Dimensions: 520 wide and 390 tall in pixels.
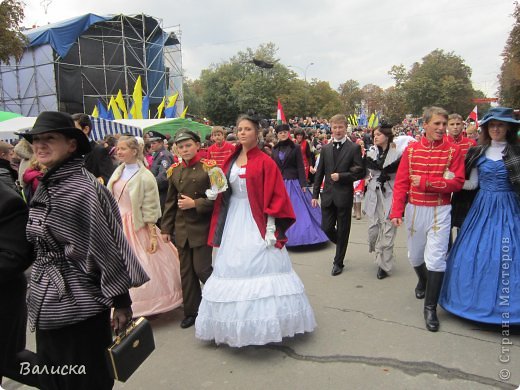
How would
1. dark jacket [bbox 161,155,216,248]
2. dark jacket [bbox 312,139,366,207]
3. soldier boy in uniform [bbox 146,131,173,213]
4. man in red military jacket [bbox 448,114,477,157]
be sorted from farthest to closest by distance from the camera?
soldier boy in uniform [bbox 146,131,173,213], man in red military jacket [bbox 448,114,477,157], dark jacket [bbox 312,139,366,207], dark jacket [bbox 161,155,216,248]

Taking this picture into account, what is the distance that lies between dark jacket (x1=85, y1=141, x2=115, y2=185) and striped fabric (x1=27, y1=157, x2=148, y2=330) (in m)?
3.46

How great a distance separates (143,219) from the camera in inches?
177

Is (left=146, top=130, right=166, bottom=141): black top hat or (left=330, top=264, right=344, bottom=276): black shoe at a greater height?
(left=146, top=130, right=166, bottom=141): black top hat

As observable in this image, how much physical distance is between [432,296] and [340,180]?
203 cm

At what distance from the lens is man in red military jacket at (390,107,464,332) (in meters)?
3.92

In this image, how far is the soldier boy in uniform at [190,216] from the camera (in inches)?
165

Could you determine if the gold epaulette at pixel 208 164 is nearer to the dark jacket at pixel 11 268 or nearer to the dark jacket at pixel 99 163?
the dark jacket at pixel 11 268

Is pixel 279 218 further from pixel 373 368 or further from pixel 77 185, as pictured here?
pixel 77 185

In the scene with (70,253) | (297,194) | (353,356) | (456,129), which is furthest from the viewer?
(297,194)

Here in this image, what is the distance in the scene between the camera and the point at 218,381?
3213 mm

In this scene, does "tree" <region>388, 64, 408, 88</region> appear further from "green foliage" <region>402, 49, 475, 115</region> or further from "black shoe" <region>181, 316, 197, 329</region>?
"black shoe" <region>181, 316, 197, 329</region>

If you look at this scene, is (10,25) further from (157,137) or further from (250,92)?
(250,92)

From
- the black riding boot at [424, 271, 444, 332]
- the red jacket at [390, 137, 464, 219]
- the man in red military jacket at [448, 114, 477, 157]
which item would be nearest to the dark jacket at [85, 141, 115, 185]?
the red jacket at [390, 137, 464, 219]

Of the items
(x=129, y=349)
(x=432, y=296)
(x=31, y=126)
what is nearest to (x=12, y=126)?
(x=31, y=126)
